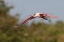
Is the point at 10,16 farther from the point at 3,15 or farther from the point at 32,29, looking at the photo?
the point at 32,29

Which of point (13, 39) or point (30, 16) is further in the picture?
point (13, 39)

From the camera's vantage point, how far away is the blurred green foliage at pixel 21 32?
839cm

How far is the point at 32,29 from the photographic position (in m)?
10.7

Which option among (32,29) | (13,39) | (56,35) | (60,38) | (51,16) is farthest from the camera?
(32,29)

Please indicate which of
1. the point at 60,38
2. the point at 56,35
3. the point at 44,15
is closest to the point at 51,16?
the point at 44,15

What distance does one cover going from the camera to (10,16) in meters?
9.97

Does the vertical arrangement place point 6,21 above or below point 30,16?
above

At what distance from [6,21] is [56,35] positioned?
1.85m

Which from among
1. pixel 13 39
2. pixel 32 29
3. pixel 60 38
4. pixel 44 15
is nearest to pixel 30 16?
pixel 44 15

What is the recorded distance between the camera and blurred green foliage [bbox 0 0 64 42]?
27.5 ft

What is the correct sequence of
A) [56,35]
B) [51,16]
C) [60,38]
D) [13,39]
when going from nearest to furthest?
1. [51,16]
2. [13,39]
3. [60,38]
4. [56,35]

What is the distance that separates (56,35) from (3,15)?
6.92ft

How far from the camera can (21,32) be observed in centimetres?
878

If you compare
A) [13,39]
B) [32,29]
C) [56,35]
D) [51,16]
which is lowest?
[51,16]
